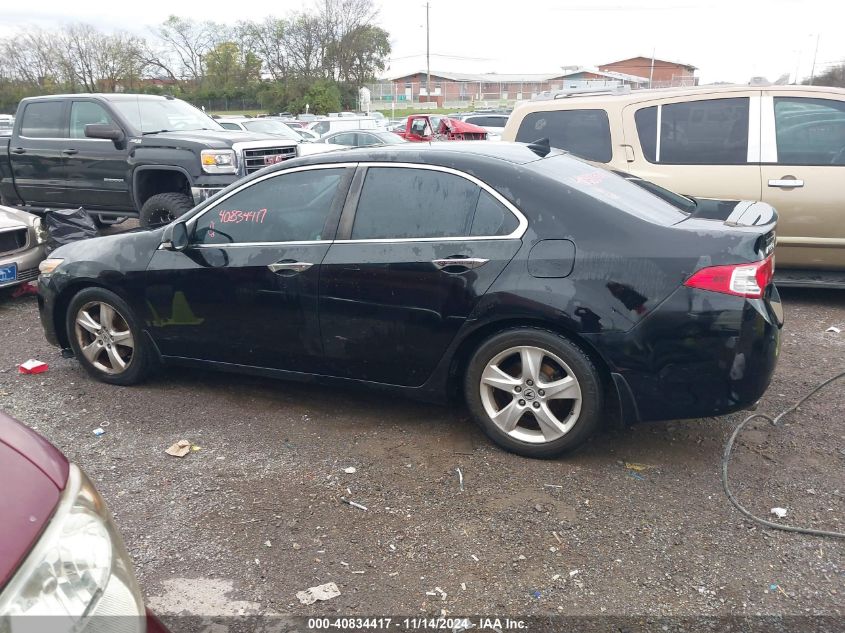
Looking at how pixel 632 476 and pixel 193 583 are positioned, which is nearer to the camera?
pixel 193 583

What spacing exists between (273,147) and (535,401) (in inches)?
244

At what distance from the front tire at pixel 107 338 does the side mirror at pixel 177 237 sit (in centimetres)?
58

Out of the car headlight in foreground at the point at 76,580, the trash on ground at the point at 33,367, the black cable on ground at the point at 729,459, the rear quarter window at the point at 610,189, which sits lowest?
the trash on ground at the point at 33,367

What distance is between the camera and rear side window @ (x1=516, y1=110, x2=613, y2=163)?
652 centimetres

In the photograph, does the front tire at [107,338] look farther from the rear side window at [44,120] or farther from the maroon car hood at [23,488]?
the rear side window at [44,120]

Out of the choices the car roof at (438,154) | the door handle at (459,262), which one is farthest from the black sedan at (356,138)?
the door handle at (459,262)

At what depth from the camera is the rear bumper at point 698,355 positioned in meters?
3.23

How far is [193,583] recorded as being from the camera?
2869 mm

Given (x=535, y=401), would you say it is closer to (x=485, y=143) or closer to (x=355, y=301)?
(x=355, y=301)

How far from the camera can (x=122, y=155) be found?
8.63 m

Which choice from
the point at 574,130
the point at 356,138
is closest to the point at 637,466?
the point at 574,130

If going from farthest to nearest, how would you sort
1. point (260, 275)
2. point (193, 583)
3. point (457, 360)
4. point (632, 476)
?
point (260, 275) → point (457, 360) → point (632, 476) → point (193, 583)

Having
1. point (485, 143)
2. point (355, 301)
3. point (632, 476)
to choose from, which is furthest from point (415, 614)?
point (485, 143)

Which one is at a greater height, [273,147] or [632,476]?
[273,147]
